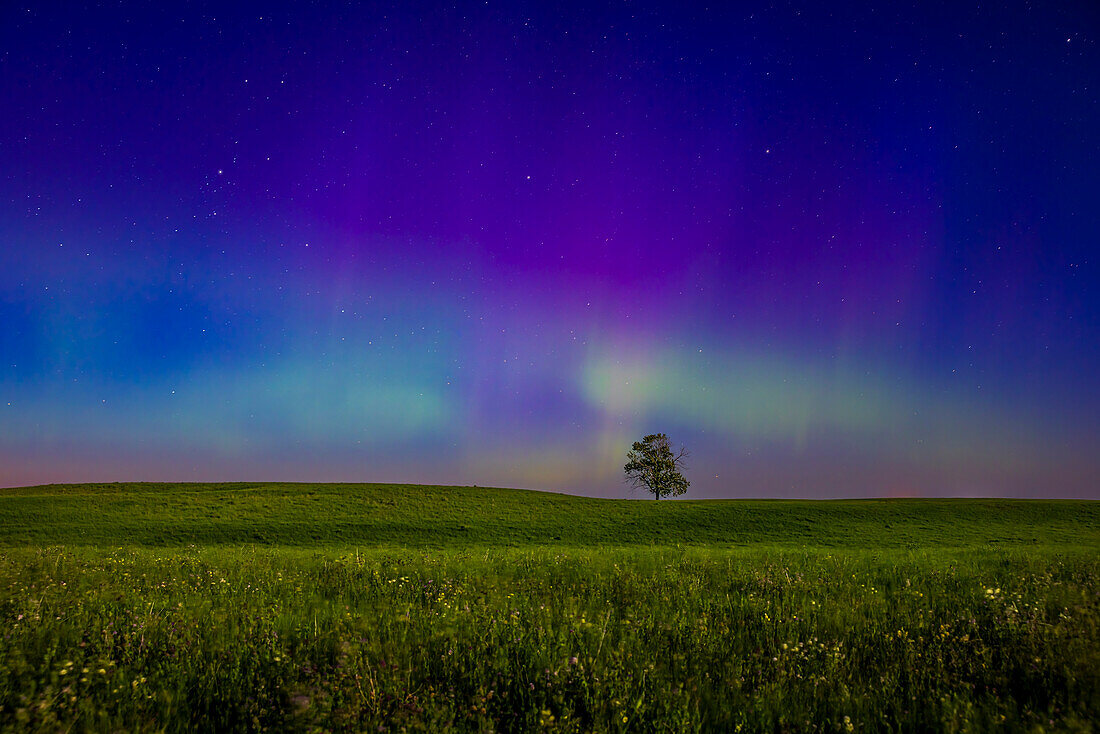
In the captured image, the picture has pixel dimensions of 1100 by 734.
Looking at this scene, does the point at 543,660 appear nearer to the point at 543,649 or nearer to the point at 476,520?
the point at 543,649

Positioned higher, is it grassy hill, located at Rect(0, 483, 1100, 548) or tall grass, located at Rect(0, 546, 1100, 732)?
tall grass, located at Rect(0, 546, 1100, 732)

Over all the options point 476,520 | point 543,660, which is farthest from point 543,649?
point 476,520

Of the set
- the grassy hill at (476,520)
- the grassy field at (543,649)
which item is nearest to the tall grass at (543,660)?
the grassy field at (543,649)

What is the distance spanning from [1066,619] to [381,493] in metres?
50.0

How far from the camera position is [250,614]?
7.05m

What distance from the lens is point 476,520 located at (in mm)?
40688

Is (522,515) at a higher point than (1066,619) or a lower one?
lower

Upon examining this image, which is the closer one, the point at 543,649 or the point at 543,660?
the point at 543,660

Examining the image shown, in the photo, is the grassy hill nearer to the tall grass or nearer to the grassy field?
the grassy field

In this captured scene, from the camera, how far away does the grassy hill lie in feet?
111

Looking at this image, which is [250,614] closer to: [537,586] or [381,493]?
[537,586]

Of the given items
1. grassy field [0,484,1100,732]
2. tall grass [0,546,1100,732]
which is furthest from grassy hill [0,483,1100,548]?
tall grass [0,546,1100,732]

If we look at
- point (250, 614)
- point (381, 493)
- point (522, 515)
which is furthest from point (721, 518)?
point (250, 614)

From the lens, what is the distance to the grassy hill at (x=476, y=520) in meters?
33.8
